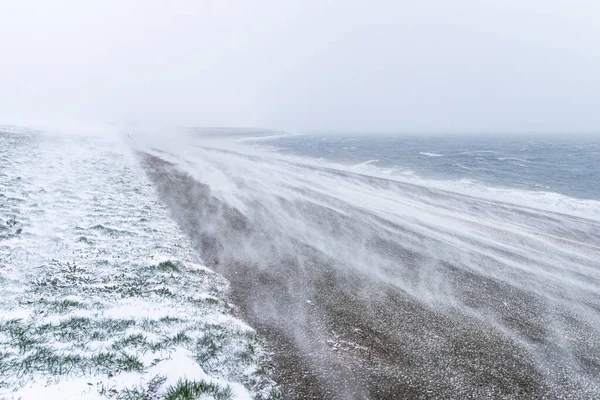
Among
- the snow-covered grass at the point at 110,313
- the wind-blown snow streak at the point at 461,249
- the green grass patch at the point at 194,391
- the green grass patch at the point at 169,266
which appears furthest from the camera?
the green grass patch at the point at 169,266

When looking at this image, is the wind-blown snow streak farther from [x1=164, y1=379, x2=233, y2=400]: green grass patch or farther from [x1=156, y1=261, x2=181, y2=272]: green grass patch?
[x1=164, y1=379, x2=233, y2=400]: green grass patch

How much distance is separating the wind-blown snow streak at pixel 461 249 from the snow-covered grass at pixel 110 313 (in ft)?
9.98

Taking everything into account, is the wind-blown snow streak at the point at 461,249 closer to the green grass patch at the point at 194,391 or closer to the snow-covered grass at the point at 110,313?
the snow-covered grass at the point at 110,313

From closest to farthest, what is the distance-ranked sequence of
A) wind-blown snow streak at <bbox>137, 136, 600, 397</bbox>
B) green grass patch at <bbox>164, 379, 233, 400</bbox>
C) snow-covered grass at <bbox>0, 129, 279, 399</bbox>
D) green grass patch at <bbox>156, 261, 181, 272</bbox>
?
green grass patch at <bbox>164, 379, 233, 400</bbox>, snow-covered grass at <bbox>0, 129, 279, 399</bbox>, wind-blown snow streak at <bbox>137, 136, 600, 397</bbox>, green grass patch at <bbox>156, 261, 181, 272</bbox>

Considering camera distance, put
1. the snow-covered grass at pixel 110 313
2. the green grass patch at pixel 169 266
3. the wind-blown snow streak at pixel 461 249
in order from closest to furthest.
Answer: the snow-covered grass at pixel 110 313, the wind-blown snow streak at pixel 461 249, the green grass patch at pixel 169 266

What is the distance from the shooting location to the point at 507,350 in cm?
793

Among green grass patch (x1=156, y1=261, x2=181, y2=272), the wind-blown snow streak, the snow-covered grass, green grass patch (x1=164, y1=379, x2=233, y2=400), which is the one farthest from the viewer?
green grass patch (x1=156, y1=261, x2=181, y2=272)

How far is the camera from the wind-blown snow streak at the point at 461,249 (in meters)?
8.49

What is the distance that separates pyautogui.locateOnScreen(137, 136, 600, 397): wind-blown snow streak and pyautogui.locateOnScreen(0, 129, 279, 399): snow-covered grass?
3043 millimetres

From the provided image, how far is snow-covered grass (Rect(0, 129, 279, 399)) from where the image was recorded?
5461 millimetres

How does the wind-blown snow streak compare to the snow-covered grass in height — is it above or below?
below

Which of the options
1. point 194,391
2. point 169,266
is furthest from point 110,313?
point 194,391

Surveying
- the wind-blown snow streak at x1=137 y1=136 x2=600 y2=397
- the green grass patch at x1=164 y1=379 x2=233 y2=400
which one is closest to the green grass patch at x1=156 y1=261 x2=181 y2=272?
the wind-blown snow streak at x1=137 y1=136 x2=600 y2=397

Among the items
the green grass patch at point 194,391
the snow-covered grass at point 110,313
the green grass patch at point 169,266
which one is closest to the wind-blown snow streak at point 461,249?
the green grass patch at point 169,266
